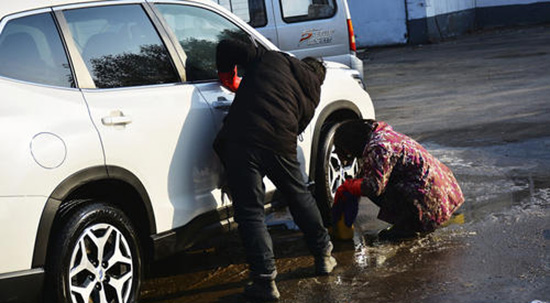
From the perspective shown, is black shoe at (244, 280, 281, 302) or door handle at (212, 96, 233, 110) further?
door handle at (212, 96, 233, 110)

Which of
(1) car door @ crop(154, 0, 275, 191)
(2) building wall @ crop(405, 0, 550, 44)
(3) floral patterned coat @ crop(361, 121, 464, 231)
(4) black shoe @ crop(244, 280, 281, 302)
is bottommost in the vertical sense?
(2) building wall @ crop(405, 0, 550, 44)

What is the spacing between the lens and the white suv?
438 cm

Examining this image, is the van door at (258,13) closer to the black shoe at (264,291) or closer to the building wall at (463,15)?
the black shoe at (264,291)

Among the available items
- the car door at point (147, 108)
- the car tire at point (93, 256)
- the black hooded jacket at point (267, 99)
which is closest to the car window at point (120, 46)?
the car door at point (147, 108)

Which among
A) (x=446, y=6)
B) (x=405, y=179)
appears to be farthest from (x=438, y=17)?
(x=405, y=179)

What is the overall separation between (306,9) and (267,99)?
7.85m

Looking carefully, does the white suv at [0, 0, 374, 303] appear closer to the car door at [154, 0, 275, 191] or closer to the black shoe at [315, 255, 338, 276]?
the car door at [154, 0, 275, 191]

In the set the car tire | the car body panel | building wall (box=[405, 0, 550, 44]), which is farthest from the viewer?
building wall (box=[405, 0, 550, 44])

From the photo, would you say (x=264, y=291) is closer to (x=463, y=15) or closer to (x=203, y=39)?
(x=203, y=39)

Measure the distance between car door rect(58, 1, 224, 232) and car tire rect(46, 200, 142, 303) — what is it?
26 cm

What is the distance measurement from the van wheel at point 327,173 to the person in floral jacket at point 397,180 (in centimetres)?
12

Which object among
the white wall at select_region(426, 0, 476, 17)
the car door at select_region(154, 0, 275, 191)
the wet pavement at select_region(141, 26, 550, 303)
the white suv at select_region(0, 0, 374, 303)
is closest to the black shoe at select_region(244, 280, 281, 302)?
the wet pavement at select_region(141, 26, 550, 303)

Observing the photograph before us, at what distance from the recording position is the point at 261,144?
5.37 meters

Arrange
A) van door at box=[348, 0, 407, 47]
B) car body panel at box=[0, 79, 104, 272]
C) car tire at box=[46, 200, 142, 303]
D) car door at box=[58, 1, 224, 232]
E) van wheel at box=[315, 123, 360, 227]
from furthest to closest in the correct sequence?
van door at box=[348, 0, 407, 47]
van wheel at box=[315, 123, 360, 227]
car door at box=[58, 1, 224, 232]
car tire at box=[46, 200, 142, 303]
car body panel at box=[0, 79, 104, 272]
